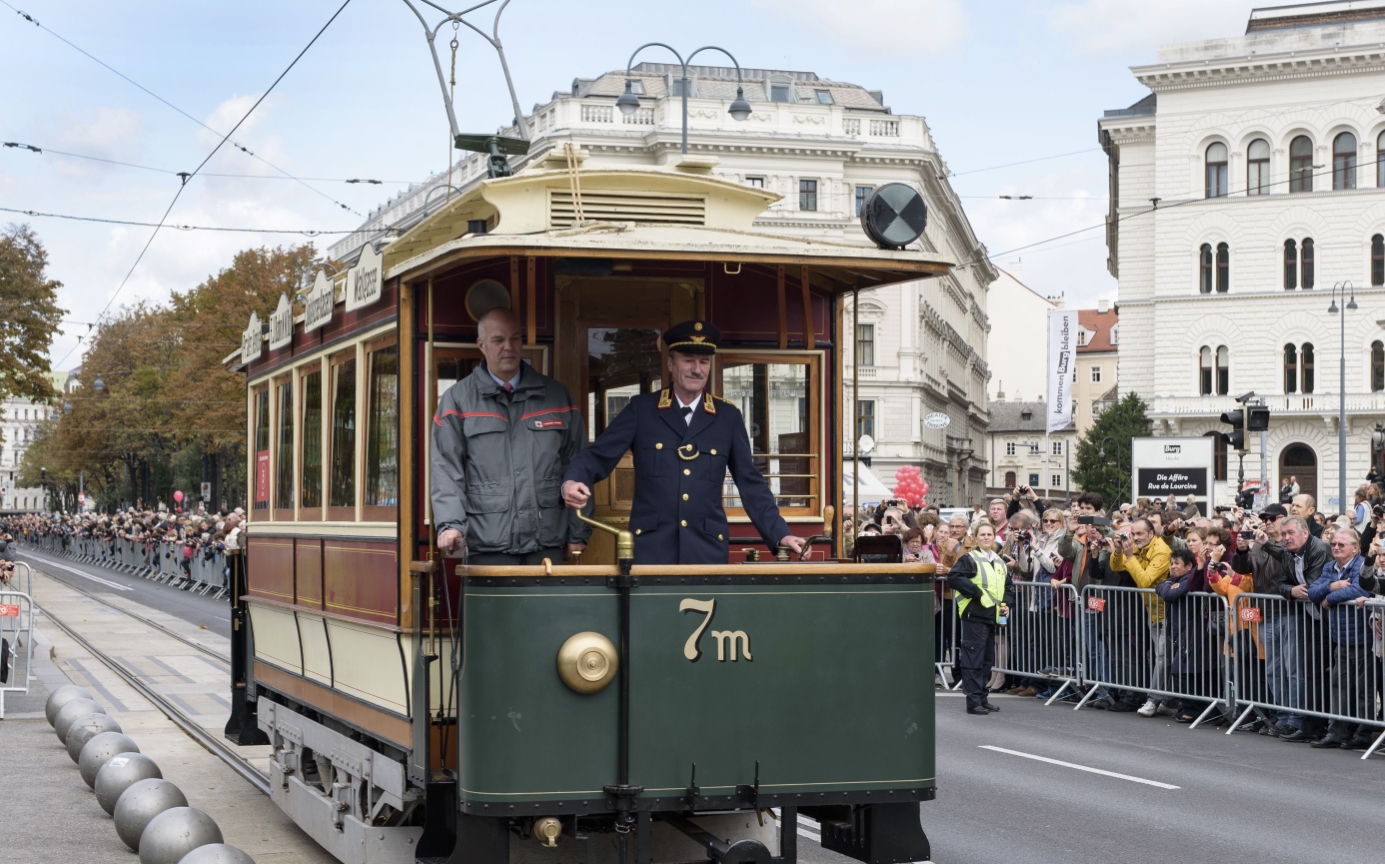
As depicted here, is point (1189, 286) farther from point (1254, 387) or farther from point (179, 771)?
point (179, 771)

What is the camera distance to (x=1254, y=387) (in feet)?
251

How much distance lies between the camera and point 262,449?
1092cm

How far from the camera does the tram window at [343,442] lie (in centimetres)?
836

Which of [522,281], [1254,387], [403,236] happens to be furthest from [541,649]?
[1254,387]

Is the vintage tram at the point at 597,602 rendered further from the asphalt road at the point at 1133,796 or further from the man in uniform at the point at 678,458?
the asphalt road at the point at 1133,796

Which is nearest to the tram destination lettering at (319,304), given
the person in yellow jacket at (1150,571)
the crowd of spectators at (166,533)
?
the person in yellow jacket at (1150,571)

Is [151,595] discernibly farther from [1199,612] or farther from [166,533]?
[1199,612]

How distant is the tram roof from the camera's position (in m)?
6.83

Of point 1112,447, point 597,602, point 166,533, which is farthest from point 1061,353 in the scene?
point 597,602

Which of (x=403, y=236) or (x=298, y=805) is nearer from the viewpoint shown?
(x=403, y=236)

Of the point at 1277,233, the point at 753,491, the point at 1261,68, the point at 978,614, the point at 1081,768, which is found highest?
the point at 1261,68

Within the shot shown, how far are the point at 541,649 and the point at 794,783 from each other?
3.58 feet

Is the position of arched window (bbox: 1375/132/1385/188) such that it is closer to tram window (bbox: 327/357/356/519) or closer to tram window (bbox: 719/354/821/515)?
tram window (bbox: 719/354/821/515)

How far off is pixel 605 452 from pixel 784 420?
124 centimetres
